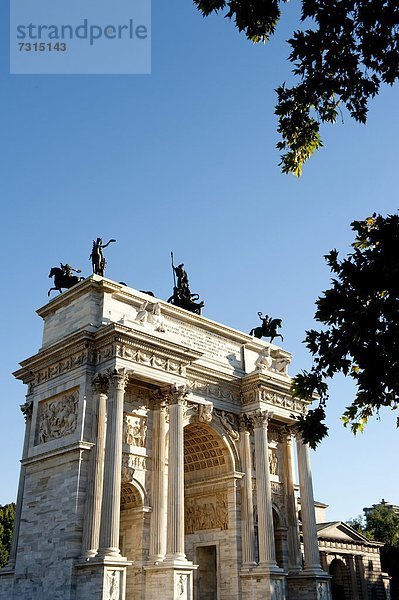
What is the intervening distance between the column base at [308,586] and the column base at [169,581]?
8111 millimetres

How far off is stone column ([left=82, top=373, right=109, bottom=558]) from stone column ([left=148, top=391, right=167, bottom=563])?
284 centimetres

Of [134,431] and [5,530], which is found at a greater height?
[134,431]

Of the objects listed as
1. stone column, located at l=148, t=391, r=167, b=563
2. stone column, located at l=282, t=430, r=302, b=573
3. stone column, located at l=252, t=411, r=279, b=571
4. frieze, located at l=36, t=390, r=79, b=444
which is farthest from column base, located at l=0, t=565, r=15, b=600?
stone column, located at l=282, t=430, r=302, b=573

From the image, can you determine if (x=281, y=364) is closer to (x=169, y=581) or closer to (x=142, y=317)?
(x=142, y=317)

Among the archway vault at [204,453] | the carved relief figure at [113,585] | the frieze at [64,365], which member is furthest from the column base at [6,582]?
the archway vault at [204,453]

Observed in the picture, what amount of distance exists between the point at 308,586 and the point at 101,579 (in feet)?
41.0

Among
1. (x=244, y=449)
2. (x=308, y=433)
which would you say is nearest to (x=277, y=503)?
(x=244, y=449)

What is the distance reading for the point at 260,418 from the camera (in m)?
31.2

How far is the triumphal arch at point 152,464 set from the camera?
78.9ft

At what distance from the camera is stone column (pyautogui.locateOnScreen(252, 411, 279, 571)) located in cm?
2848

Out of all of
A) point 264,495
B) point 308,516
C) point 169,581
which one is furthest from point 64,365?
point 308,516

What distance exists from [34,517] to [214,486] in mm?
9203

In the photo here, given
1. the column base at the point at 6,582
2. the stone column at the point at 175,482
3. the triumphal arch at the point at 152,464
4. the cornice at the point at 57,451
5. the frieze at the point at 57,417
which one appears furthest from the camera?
the frieze at the point at 57,417

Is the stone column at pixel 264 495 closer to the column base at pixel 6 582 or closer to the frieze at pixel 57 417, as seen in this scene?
the frieze at pixel 57 417
